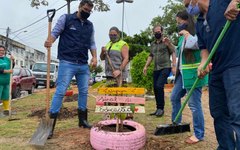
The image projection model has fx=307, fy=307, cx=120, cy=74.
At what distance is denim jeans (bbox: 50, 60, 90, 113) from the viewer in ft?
15.1

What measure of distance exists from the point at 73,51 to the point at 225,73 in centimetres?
264

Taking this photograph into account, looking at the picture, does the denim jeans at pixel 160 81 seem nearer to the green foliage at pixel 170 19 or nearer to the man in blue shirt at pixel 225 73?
the man in blue shirt at pixel 225 73

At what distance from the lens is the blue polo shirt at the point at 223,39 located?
2.67m

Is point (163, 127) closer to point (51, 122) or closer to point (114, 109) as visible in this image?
point (114, 109)

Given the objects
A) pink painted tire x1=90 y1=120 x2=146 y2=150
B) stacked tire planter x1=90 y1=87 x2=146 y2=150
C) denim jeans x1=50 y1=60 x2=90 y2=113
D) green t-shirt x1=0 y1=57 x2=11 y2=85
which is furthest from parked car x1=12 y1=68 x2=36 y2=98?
pink painted tire x1=90 y1=120 x2=146 y2=150

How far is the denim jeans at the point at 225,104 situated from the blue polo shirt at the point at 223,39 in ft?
0.24

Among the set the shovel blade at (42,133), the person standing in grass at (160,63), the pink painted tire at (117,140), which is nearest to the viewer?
the pink painted tire at (117,140)

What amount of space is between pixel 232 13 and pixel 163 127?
7.94 ft

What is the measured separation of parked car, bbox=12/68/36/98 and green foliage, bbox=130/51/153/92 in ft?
16.8

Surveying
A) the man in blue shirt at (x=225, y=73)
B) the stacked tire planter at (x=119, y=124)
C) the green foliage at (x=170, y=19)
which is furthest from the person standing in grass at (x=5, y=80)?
the green foliage at (x=170, y=19)

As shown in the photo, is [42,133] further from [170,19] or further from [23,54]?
[23,54]

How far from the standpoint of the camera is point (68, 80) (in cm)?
468

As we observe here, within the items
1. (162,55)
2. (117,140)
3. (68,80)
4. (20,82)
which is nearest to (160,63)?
(162,55)

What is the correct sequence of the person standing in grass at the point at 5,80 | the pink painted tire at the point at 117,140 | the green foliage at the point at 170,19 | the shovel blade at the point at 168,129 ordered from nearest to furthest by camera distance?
the pink painted tire at the point at 117,140 → the shovel blade at the point at 168,129 → the person standing in grass at the point at 5,80 → the green foliage at the point at 170,19
